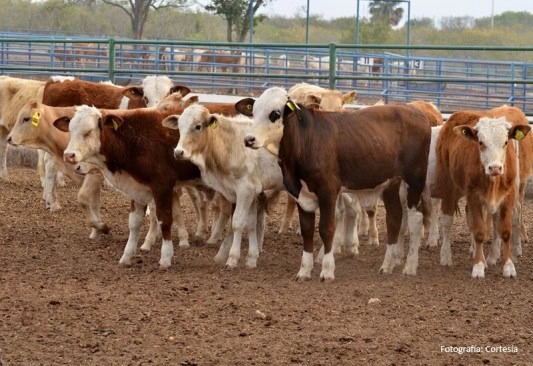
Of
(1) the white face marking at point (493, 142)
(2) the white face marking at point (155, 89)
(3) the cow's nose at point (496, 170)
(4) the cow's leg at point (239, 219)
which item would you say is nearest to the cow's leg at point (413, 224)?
(1) the white face marking at point (493, 142)

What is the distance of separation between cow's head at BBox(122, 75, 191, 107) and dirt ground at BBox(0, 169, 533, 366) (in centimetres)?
247

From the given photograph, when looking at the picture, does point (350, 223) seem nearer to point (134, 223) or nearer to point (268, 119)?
point (268, 119)

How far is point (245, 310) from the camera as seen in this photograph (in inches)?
302

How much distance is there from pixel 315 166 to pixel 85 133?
215cm

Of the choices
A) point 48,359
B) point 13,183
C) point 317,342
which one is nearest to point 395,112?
point 317,342

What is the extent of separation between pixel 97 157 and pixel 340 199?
2.27 metres

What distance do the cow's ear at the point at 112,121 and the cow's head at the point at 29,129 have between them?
1.83 meters

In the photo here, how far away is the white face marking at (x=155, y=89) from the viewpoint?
41.5 ft

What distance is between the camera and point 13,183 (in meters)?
14.8

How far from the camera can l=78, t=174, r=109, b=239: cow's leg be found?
1070 centimetres

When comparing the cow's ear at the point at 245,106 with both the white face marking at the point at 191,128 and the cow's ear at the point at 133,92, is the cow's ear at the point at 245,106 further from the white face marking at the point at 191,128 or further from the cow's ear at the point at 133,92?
the cow's ear at the point at 133,92

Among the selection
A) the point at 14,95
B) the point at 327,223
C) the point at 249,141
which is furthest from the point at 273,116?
the point at 14,95

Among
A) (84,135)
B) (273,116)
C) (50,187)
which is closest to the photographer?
(273,116)

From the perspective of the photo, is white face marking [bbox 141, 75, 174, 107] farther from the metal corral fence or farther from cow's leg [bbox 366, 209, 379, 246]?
cow's leg [bbox 366, 209, 379, 246]
